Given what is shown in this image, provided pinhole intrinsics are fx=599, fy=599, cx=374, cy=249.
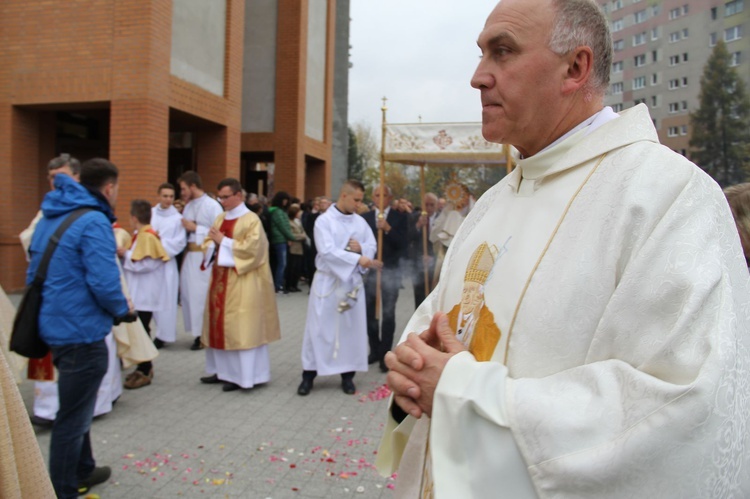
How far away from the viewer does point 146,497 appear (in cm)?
389

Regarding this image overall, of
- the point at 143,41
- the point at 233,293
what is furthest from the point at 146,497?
the point at 143,41

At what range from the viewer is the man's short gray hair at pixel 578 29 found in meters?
1.57

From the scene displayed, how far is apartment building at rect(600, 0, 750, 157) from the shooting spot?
5156 millimetres

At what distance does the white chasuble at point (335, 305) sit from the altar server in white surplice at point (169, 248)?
2.41m

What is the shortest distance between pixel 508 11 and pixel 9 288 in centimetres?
1175

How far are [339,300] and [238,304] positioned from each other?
42.5 inches

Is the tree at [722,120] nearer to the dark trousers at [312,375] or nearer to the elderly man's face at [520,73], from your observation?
the dark trousers at [312,375]

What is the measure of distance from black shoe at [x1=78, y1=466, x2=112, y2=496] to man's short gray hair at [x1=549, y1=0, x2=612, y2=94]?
12.9 feet

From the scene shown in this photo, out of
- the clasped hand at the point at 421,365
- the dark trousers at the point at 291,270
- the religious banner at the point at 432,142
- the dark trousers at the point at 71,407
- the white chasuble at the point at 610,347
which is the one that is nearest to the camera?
the white chasuble at the point at 610,347

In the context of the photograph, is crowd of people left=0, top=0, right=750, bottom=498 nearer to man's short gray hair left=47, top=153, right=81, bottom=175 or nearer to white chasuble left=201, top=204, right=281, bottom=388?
white chasuble left=201, top=204, right=281, bottom=388

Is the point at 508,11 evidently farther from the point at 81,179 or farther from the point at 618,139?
the point at 81,179

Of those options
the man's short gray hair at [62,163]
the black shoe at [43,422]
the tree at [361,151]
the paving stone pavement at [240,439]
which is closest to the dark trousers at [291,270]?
the paving stone pavement at [240,439]

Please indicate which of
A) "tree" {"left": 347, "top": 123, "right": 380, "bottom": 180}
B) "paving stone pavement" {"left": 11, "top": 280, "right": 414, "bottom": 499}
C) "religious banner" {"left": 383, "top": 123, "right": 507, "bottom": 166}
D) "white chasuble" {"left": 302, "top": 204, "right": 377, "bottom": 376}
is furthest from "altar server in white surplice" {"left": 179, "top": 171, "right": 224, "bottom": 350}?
"tree" {"left": 347, "top": 123, "right": 380, "bottom": 180}

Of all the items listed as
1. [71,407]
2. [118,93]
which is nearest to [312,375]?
[71,407]
